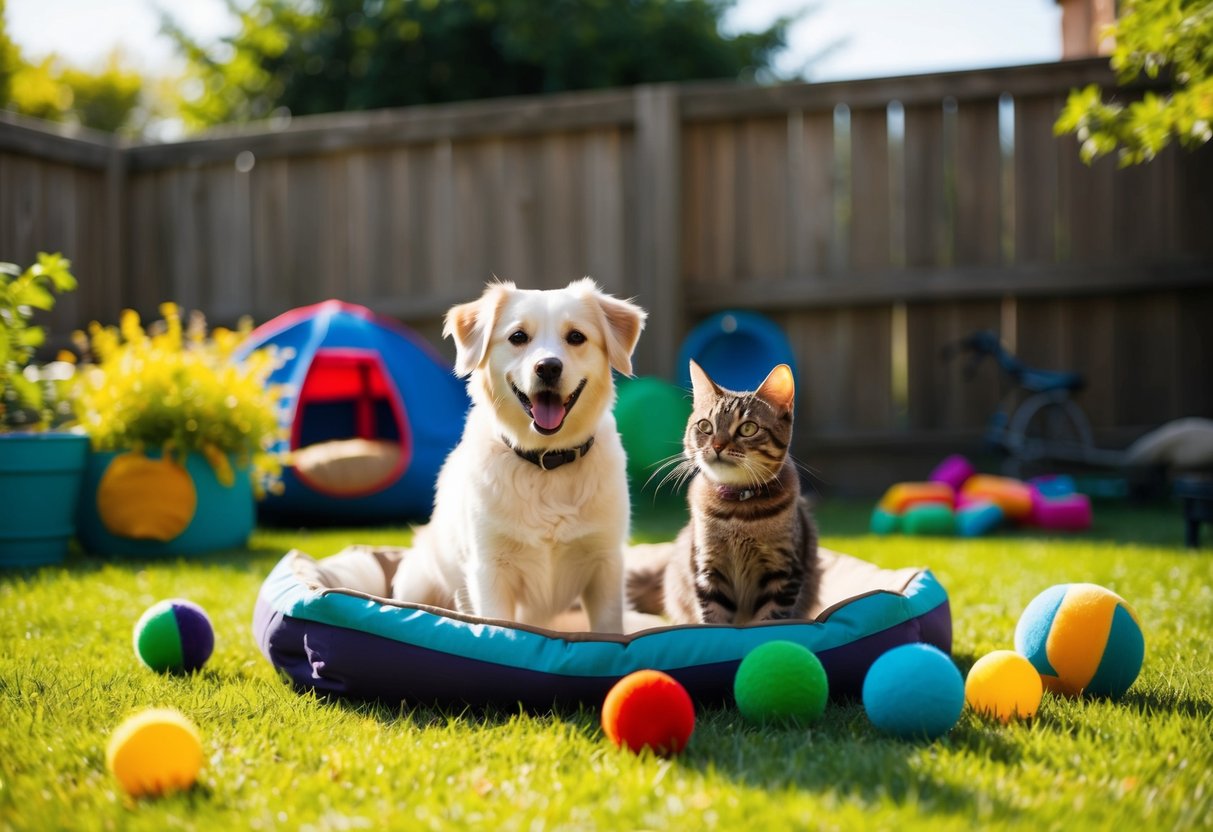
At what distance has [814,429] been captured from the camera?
757 cm

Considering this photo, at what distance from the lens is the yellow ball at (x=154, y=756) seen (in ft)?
6.48

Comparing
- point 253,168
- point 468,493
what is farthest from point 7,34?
point 468,493

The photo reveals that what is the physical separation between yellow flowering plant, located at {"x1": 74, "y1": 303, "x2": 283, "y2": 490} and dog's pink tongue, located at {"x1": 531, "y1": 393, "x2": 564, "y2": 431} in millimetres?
3076

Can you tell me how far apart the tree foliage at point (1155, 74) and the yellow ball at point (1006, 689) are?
2120mm

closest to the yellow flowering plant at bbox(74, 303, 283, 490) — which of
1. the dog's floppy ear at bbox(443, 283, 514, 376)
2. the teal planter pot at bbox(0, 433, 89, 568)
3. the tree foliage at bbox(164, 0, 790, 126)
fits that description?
the teal planter pot at bbox(0, 433, 89, 568)

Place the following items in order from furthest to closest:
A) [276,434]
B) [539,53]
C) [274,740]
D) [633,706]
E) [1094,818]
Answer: [539,53] → [276,434] → [274,740] → [633,706] → [1094,818]

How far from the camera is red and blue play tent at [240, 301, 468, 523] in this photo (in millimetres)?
6418

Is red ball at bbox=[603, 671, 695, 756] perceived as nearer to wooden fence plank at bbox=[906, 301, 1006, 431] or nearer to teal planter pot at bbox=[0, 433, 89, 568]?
teal planter pot at bbox=[0, 433, 89, 568]

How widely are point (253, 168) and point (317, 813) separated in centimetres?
754

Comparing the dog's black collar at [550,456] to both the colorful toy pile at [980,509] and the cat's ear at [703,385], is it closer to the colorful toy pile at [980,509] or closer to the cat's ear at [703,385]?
the cat's ear at [703,385]

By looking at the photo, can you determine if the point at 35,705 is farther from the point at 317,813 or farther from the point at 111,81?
the point at 111,81

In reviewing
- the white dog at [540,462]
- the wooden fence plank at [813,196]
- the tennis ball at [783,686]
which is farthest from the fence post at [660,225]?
the tennis ball at [783,686]

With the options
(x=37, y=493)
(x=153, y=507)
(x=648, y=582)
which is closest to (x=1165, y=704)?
(x=648, y=582)

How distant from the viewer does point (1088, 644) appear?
267 centimetres
